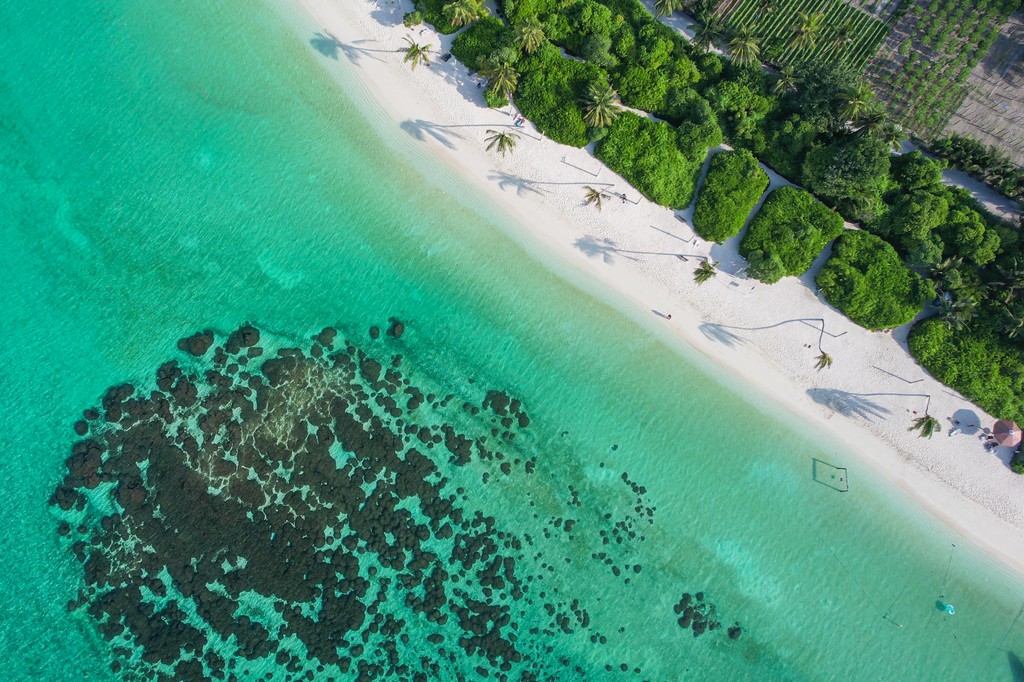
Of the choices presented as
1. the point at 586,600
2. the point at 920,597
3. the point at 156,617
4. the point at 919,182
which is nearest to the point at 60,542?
the point at 156,617

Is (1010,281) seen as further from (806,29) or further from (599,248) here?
(599,248)

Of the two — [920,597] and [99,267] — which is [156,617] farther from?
[920,597]

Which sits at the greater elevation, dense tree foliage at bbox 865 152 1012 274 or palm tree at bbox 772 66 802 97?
palm tree at bbox 772 66 802 97

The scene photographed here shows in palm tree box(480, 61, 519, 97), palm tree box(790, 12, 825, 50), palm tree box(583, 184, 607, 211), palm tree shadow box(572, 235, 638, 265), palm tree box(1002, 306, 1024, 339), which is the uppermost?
palm tree box(790, 12, 825, 50)

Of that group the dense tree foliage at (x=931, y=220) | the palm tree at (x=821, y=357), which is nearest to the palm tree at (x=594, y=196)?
the palm tree at (x=821, y=357)

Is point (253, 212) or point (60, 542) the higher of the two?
point (253, 212)

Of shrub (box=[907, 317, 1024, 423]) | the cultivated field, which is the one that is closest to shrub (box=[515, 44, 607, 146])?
the cultivated field

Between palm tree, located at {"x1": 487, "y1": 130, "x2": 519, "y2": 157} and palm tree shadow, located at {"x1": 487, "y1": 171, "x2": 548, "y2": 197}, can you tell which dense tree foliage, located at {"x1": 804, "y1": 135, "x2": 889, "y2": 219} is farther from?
palm tree, located at {"x1": 487, "y1": 130, "x2": 519, "y2": 157}
